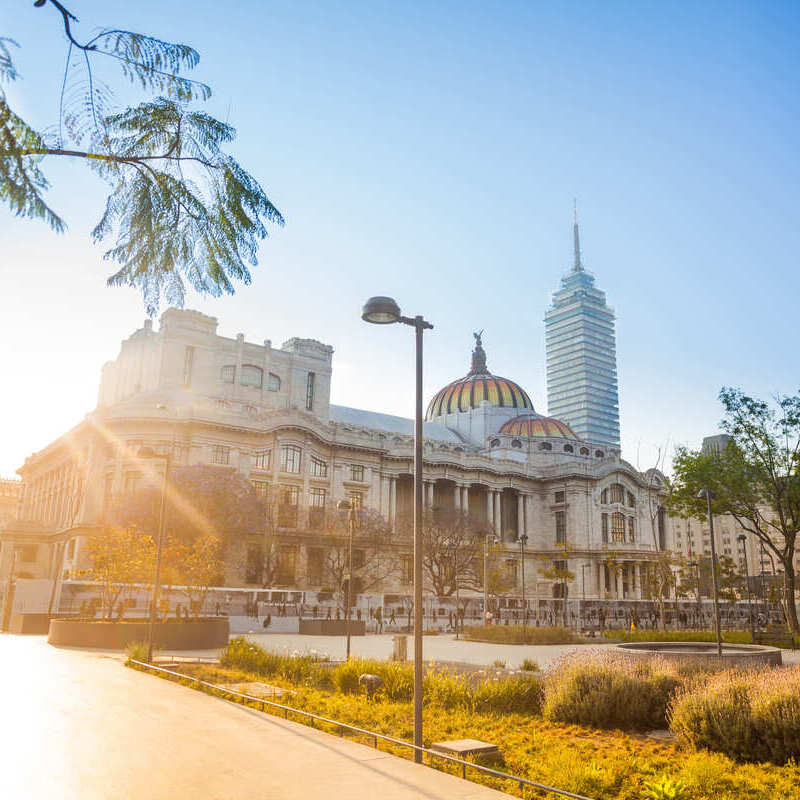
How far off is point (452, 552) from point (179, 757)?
66.4 meters

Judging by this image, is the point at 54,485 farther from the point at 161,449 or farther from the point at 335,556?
the point at 335,556

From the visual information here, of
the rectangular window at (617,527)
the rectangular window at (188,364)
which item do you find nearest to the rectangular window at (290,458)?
the rectangular window at (188,364)

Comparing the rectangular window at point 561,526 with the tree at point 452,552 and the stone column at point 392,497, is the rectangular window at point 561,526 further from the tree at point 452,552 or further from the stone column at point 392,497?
the stone column at point 392,497

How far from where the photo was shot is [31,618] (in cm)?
3659

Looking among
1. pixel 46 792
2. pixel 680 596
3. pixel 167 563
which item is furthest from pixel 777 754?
pixel 680 596

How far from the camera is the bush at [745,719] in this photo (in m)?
10.8

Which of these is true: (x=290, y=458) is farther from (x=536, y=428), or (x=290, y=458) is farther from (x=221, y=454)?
(x=536, y=428)

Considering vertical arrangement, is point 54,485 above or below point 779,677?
above

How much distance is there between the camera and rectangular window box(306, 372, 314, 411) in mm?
88537

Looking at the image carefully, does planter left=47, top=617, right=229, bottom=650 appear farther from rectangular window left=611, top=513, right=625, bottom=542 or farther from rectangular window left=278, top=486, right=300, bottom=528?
rectangular window left=611, top=513, right=625, bottom=542

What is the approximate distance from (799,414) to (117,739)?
40387 mm

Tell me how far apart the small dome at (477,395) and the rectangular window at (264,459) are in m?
54.9

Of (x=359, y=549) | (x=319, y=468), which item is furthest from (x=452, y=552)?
(x=319, y=468)

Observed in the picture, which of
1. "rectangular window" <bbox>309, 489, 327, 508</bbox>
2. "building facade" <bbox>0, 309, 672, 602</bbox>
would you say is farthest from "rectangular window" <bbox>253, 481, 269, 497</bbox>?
"rectangular window" <bbox>309, 489, 327, 508</bbox>
